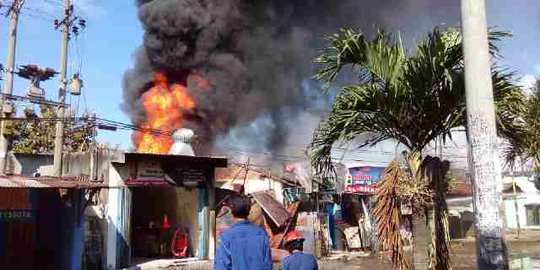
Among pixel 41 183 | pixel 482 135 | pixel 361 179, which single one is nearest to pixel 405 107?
pixel 482 135

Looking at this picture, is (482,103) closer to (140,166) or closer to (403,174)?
(403,174)

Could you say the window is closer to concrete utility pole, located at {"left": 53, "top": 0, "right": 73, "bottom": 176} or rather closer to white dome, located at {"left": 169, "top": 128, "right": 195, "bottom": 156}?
white dome, located at {"left": 169, "top": 128, "right": 195, "bottom": 156}

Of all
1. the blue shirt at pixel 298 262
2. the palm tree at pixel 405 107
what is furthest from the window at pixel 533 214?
the blue shirt at pixel 298 262

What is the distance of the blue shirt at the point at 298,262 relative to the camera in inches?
185

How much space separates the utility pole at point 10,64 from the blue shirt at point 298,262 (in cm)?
1324

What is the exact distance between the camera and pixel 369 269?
1753 centimetres

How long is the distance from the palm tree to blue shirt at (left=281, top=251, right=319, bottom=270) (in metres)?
2.02

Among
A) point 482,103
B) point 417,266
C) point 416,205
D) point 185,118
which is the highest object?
point 185,118

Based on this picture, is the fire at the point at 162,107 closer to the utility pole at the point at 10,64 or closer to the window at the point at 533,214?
the utility pole at the point at 10,64

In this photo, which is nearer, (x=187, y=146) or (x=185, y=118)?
(x=187, y=146)

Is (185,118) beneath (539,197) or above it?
above

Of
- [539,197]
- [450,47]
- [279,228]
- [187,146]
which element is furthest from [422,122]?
[539,197]

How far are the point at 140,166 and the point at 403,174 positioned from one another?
452 inches

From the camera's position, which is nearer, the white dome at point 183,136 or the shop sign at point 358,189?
the white dome at point 183,136
